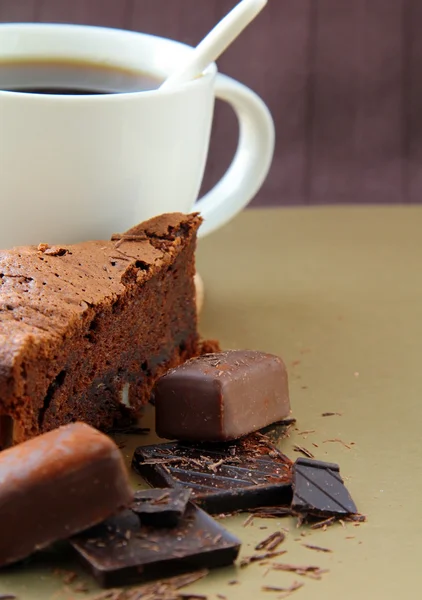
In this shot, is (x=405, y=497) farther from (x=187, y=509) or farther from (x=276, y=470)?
(x=187, y=509)

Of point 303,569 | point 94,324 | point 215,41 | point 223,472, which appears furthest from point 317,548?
point 215,41

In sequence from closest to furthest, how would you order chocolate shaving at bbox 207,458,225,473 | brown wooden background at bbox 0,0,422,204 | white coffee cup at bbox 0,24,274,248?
chocolate shaving at bbox 207,458,225,473 → white coffee cup at bbox 0,24,274,248 → brown wooden background at bbox 0,0,422,204

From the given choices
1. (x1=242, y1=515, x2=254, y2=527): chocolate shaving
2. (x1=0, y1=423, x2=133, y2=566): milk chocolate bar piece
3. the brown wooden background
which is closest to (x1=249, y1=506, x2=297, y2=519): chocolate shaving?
(x1=242, y1=515, x2=254, y2=527): chocolate shaving

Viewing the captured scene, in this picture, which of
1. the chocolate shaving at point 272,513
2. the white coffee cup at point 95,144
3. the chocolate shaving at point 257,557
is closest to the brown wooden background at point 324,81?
the white coffee cup at point 95,144

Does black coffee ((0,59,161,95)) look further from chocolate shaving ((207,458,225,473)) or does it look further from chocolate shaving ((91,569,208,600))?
chocolate shaving ((91,569,208,600))

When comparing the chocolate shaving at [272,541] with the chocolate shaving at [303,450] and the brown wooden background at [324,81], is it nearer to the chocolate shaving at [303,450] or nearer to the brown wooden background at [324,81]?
the chocolate shaving at [303,450]

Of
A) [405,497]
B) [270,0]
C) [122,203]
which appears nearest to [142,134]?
[122,203]
